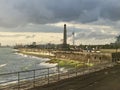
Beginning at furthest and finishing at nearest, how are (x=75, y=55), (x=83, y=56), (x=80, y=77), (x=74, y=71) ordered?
(x=75, y=55)
(x=83, y=56)
(x=74, y=71)
(x=80, y=77)

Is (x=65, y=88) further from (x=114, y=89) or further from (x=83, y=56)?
(x=83, y=56)

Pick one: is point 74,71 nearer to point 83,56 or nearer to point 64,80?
point 64,80

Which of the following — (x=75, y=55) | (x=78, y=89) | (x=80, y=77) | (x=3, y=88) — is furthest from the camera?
(x=75, y=55)

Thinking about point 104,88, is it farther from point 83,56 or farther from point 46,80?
point 83,56

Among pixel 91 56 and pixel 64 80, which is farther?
pixel 91 56

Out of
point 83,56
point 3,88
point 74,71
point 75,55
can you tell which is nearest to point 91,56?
point 83,56

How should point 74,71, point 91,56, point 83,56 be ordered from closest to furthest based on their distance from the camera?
point 74,71, point 91,56, point 83,56

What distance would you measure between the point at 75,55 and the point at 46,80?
87633 millimetres

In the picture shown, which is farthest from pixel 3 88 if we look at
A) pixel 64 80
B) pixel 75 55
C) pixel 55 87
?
pixel 75 55

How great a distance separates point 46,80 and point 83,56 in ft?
261

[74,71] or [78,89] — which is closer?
[78,89]

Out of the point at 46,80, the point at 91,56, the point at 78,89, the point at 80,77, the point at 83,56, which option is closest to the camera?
the point at 78,89

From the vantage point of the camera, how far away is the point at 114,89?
22156 mm

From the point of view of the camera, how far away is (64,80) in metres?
25.9
